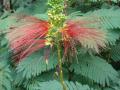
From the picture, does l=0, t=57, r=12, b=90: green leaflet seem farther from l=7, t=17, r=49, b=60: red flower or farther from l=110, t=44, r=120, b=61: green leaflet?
l=110, t=44, r=120, b=61: green leaflet

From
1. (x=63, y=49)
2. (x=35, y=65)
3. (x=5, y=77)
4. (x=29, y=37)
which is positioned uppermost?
(x=29, y=37)

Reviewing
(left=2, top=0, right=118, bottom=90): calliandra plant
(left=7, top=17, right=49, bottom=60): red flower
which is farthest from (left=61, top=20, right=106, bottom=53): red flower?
(left=7, top=17, right=49, bottom=60): red flower

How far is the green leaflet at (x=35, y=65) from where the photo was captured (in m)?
2.50

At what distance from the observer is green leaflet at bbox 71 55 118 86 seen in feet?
8.24

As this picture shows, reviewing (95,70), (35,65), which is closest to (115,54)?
(95,70)

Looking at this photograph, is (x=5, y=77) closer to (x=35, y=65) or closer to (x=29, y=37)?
(x=35, y=65)

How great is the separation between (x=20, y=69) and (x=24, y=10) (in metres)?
1.03

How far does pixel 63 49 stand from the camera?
2510mm

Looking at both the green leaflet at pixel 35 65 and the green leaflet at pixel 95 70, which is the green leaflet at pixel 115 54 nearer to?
the green leaflet at pixel 95 70

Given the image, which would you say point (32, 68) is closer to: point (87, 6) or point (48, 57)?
point (48, 57)

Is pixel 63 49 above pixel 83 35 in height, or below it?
below

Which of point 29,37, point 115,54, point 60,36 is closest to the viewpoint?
point 60,36

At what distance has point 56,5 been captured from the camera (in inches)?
58.4

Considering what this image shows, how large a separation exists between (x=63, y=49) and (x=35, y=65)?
0.81 ft
